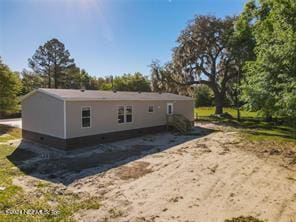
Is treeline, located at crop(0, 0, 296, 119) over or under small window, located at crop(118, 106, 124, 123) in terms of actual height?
over

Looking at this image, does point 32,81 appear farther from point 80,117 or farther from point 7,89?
point 80,117

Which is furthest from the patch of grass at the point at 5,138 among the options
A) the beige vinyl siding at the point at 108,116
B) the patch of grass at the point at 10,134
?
the beige vinyl siding at the point at 108,116

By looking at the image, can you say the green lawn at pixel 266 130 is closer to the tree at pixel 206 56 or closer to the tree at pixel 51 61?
the tree at pixel 206 56

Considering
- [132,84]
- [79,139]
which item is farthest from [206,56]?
[132,84]

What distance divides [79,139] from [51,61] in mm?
31843

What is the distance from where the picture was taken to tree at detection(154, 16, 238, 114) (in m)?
26.1

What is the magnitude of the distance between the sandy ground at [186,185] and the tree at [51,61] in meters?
32.9

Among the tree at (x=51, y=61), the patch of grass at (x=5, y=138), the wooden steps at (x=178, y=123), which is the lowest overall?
the patch of grass at (x=5, y=138)

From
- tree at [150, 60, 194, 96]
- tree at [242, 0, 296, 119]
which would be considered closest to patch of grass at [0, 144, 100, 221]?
tree at [242, 0, 296, 119]

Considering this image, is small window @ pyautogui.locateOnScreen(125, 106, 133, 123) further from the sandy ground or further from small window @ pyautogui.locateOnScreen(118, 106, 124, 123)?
the sandy ground

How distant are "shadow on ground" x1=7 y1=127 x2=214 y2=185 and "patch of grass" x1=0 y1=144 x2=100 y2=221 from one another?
36.1 inches

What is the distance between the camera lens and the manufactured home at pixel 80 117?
11.4 metres

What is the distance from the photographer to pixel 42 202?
18.5 ft
